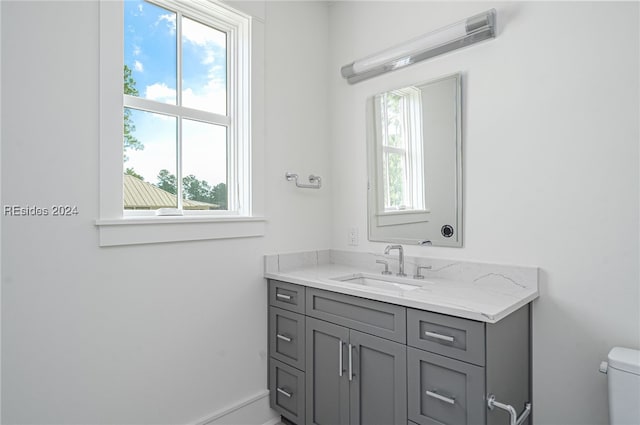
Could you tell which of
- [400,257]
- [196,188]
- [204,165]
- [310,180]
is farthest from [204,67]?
[400,257]

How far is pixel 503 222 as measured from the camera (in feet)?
6.15

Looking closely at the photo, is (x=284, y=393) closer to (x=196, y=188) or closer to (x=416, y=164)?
(x=196, y=188)

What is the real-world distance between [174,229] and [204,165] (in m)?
0.44

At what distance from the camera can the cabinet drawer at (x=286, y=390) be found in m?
2.05

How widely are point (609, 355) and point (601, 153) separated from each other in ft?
2.73

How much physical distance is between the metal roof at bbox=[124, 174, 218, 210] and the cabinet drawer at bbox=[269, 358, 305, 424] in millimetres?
1104

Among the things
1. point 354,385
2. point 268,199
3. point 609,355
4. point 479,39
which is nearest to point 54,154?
point 268,199

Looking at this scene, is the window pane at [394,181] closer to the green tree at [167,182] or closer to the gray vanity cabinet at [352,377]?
the gray vanity cabinet at [352,377]

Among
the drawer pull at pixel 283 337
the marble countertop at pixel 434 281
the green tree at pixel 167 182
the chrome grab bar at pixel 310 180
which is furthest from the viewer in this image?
the chrome grab bar at pixel 310 180

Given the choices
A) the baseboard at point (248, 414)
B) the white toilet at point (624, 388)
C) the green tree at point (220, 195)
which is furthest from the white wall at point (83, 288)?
the white toilet at point (624, 388)

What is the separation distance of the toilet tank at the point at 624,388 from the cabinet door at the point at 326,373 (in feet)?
3.49

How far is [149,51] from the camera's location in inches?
74.5

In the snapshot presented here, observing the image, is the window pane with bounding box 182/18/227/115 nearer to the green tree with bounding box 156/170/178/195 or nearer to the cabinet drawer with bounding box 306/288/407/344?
the green tree with bounding box 156/170/178/195

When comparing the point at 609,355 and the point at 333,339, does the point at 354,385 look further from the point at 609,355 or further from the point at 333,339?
the point at 609,355
